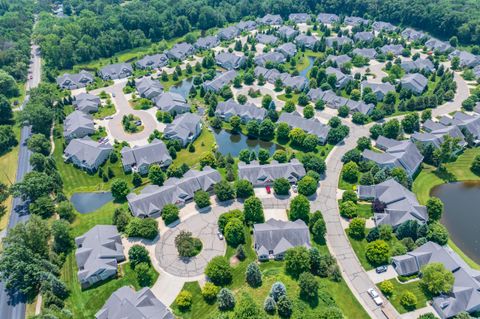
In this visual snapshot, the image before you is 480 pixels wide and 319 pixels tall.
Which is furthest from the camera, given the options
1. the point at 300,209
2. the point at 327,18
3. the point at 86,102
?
the point at 327,18

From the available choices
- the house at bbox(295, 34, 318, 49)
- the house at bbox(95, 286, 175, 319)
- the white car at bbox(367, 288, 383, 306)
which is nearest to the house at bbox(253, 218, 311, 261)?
the white car at bbox(367, 288, 383, 306)

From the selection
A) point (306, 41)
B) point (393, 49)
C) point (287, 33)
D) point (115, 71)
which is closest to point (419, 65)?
point (393, 49)

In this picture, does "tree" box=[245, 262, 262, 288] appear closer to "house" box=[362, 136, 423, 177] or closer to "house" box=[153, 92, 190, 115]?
"house" box=[362, 136, 423, 177]

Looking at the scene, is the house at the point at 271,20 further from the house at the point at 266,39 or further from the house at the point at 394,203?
the house at the point at 394,203

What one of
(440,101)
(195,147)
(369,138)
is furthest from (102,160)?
(440,101)

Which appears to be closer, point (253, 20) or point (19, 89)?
point (19, 89)

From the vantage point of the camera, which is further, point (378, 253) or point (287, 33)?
point (287, 33)

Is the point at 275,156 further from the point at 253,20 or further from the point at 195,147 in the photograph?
the point at 253,20

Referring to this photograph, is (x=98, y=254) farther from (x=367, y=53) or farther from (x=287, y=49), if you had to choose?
(x=367, y=53)
